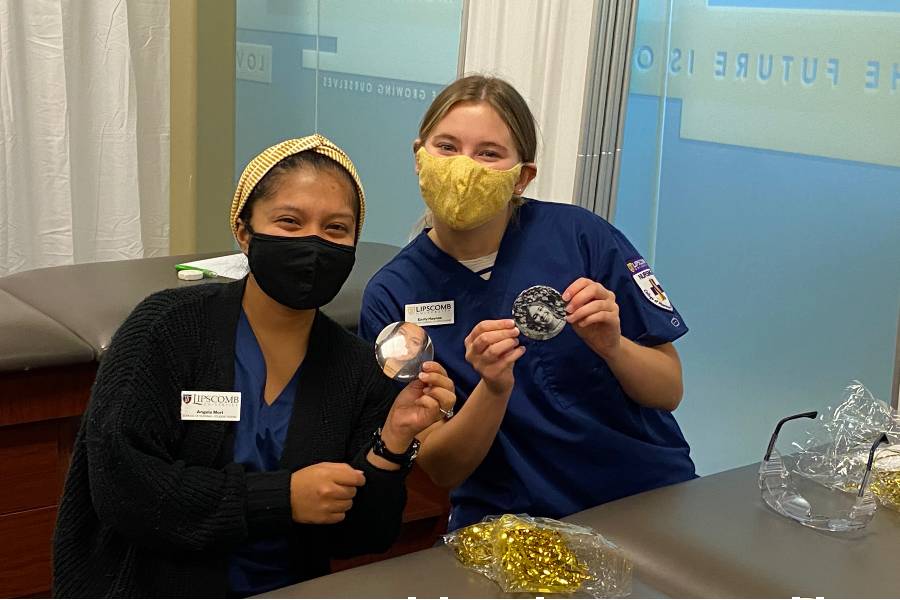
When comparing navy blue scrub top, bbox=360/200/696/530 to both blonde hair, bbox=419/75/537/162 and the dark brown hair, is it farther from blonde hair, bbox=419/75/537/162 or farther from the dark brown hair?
the dark brown hair

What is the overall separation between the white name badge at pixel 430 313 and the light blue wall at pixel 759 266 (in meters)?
1.46

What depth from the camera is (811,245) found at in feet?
9.37

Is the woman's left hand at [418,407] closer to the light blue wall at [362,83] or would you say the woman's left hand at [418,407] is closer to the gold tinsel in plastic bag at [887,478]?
the gold tinsel in plastic bag at [887,478]

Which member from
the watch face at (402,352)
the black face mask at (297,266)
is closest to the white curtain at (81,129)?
the black face mask at (297,266)

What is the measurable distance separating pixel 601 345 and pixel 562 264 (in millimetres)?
242

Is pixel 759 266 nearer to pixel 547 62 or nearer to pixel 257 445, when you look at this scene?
pixel 547 62

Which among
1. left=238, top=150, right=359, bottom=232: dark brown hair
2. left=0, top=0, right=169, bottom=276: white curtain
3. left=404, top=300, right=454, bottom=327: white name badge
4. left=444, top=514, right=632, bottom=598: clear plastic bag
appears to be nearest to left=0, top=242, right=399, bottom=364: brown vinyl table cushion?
left=404, top=300, right=454, bottom=327: white name badge

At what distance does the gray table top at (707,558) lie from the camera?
1227mm

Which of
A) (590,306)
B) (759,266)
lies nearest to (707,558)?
(590,306)

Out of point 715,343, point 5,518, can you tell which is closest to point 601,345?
point 5,518

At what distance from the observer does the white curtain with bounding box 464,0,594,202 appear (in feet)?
10.4

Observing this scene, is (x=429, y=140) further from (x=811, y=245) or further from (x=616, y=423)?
(x=811, y=245)

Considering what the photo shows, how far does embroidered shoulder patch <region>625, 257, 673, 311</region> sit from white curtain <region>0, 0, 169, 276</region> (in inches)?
112

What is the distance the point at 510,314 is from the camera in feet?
5.98
